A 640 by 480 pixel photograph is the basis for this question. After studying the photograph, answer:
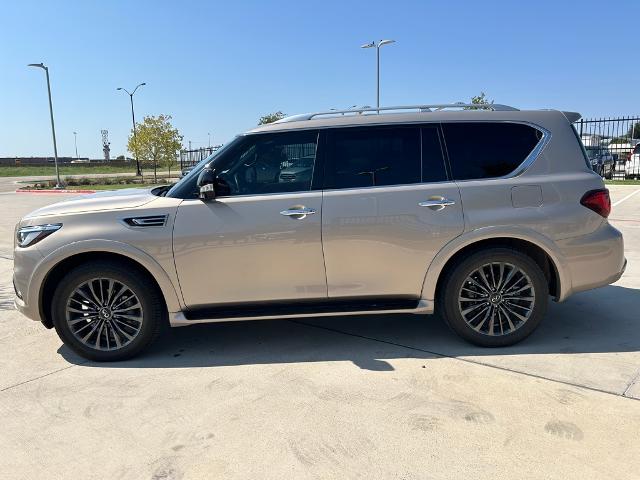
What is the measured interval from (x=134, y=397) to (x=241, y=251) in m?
1.27

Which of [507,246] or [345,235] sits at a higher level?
[345,235]

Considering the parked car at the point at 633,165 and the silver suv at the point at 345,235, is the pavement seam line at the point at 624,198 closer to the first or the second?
the parked car at the point at 633,165

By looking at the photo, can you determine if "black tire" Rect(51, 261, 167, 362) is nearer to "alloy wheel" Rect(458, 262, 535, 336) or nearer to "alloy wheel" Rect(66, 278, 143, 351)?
"alloy wheel" Rect(66, 278, 143, 351)

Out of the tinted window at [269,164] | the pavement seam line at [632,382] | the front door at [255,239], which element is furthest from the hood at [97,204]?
the pavement seam line at [632,382]

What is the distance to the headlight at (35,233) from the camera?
153 inches

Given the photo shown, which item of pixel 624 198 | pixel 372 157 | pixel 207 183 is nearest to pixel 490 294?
pixel 372 157

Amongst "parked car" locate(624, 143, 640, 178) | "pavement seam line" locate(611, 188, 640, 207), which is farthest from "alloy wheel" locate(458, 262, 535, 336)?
"parked car" locate(624, 143, 640, 178)

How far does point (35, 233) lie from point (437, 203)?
3163 millimetres

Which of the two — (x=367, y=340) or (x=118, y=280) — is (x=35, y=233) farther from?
(x=367, y=340)

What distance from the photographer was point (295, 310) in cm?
390

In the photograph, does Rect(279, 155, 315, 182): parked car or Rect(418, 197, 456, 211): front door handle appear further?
Rect(279, 155, 315, 182): parked car

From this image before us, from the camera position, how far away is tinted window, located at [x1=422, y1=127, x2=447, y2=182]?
156 inches

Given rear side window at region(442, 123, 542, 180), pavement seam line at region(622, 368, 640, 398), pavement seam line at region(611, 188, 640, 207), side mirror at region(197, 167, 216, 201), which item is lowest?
pavement seam line at region(622, 368, 640, 398)

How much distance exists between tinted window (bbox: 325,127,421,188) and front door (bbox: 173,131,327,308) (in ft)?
0.61
